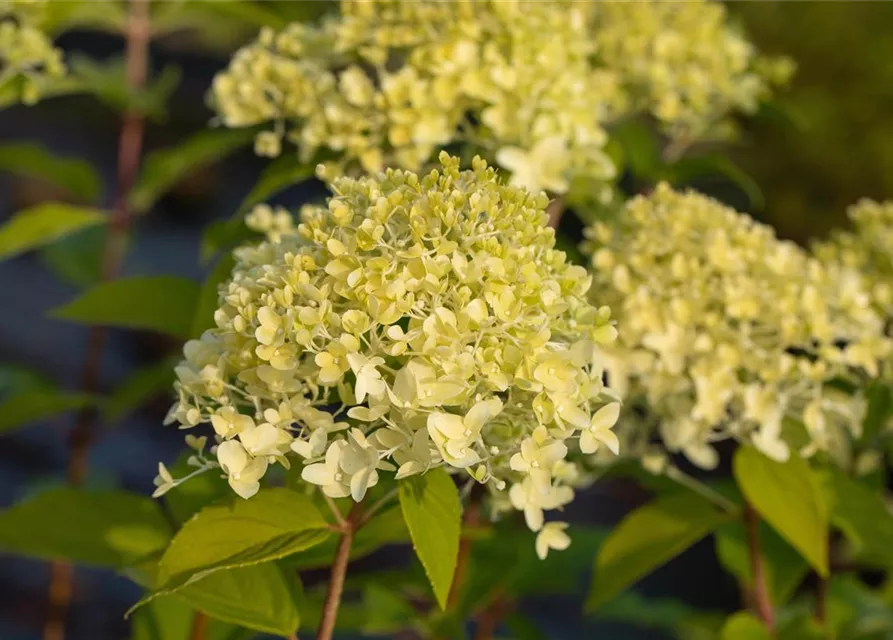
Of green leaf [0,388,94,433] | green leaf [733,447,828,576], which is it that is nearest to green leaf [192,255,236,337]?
green leaf [0,388,94,433]

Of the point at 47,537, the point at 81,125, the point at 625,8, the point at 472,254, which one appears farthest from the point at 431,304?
the point at 81,125

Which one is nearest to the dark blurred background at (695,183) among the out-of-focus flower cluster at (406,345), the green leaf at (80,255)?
the green leaf at (80,255)

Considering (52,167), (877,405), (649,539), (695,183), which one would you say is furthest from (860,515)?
(695,183)

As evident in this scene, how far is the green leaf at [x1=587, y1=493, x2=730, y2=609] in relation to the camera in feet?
2.90

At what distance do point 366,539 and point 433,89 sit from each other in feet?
1.40

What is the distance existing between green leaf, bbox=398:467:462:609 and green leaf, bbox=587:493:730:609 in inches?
13.2

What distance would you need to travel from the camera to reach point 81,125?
6199 mm

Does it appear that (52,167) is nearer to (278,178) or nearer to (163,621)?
(278,178)

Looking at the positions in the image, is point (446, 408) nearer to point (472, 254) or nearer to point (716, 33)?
point (472, 254)

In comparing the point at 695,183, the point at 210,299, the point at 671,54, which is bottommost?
the point at 695,183

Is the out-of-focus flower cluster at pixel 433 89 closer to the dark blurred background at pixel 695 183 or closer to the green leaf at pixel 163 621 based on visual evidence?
the green leaf at pixel 163 621

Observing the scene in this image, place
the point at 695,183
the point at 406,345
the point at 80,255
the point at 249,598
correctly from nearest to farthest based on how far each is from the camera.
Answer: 1. the point at 406,345
2. the point at 249,598
3. the point at 80,255
4. the point at 695,183

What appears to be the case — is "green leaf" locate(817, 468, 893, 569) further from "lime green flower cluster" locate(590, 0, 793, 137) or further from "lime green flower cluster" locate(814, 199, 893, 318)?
"lime green flower cluster" locate(590, 0, 793, 137)

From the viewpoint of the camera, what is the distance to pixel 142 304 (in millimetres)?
988
